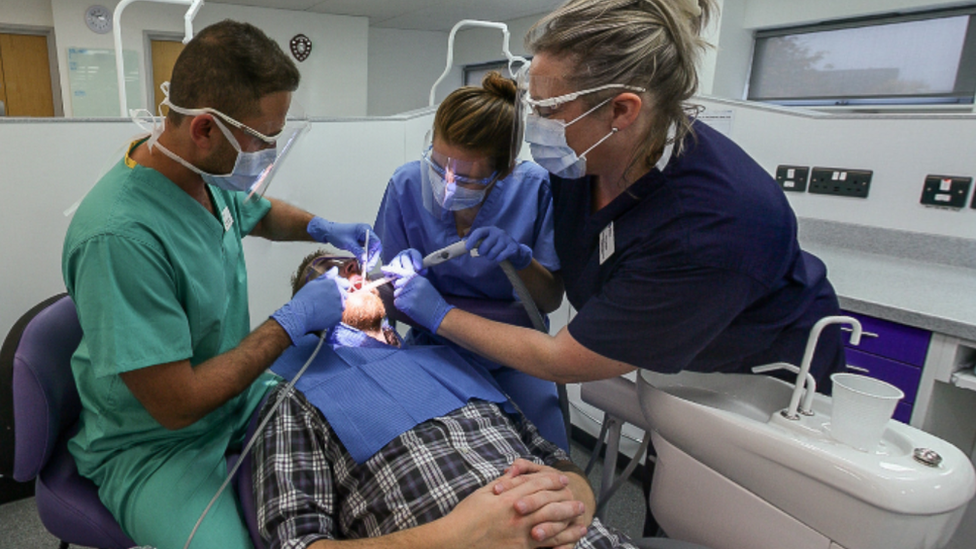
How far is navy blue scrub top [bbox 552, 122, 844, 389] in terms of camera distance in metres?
0.92

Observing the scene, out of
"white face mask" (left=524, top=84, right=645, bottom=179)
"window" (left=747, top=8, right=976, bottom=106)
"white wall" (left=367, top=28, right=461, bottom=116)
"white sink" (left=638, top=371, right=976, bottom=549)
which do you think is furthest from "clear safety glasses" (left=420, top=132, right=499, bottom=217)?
"white wall" (left=367, top=28, right=461, bottom=116)

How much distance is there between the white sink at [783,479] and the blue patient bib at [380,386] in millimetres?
410

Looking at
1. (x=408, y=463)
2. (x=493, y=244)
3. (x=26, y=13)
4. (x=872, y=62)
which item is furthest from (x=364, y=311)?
(x=26, y=13)

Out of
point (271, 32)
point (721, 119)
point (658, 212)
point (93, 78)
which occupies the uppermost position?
point (271, 32)

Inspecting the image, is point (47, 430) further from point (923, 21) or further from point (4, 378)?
point (923, 21)

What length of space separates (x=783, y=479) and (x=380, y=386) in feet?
2.51

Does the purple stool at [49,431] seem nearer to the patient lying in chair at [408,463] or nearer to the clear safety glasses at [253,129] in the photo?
the patient lying in chair at [408,463]

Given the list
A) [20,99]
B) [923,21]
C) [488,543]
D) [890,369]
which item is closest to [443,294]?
Result: [488,543]

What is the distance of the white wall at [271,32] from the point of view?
5.93 m

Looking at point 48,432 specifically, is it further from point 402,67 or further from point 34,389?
point 402,67

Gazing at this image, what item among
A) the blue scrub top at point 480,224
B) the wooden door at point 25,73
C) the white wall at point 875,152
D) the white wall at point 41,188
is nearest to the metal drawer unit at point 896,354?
the white wall at point 875,152

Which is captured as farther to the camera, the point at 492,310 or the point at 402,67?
the point at 402,67

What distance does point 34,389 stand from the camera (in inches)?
41.2

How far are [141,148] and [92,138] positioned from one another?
947mm
